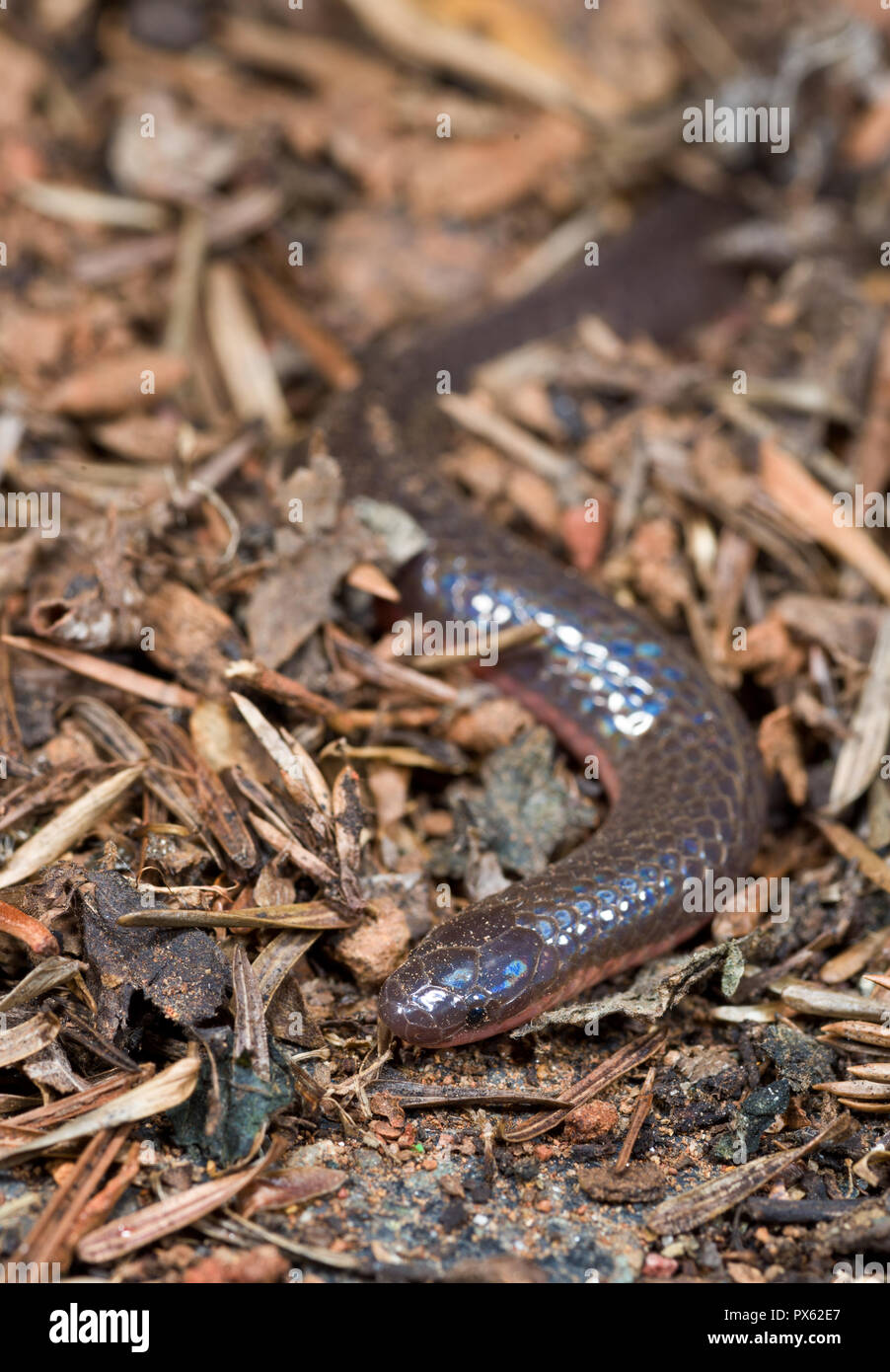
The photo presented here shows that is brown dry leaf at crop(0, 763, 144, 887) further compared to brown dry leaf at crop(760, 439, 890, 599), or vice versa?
brown dry leaf at crop(760, 439, 890, 599)

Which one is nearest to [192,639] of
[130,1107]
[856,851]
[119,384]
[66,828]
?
[66,828]

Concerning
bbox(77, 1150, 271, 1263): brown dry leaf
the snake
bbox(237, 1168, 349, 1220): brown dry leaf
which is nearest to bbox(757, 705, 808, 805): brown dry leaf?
the snake

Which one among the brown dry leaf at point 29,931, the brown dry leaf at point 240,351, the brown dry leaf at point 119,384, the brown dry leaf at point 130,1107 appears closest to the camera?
the brown dry leaf at point 130,1107

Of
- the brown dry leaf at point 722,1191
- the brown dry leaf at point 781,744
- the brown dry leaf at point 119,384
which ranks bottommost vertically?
the brown dry leaf at point 722,1191

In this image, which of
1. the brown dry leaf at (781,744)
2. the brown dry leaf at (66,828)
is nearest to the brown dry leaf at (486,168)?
the brown dry leaf at (781,744)

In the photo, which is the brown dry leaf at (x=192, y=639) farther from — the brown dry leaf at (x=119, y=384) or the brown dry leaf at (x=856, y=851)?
the brown dry leaf at (x=856, y=851)

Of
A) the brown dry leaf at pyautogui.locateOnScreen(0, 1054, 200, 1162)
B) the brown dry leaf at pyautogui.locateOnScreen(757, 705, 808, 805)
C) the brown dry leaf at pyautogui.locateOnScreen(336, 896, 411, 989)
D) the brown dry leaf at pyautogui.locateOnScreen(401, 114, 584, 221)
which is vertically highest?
the brown dry leaf at pyautogui.locateOnScreen(401, 114, 584, 221)

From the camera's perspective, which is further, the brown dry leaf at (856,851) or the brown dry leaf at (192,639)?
the brown dry leaf at (192,639)

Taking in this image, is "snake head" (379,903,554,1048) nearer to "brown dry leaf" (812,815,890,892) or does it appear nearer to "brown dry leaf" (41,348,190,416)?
"brown dry leaf" (812,815,890,892)

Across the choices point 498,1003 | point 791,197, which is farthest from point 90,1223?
point 791,197
